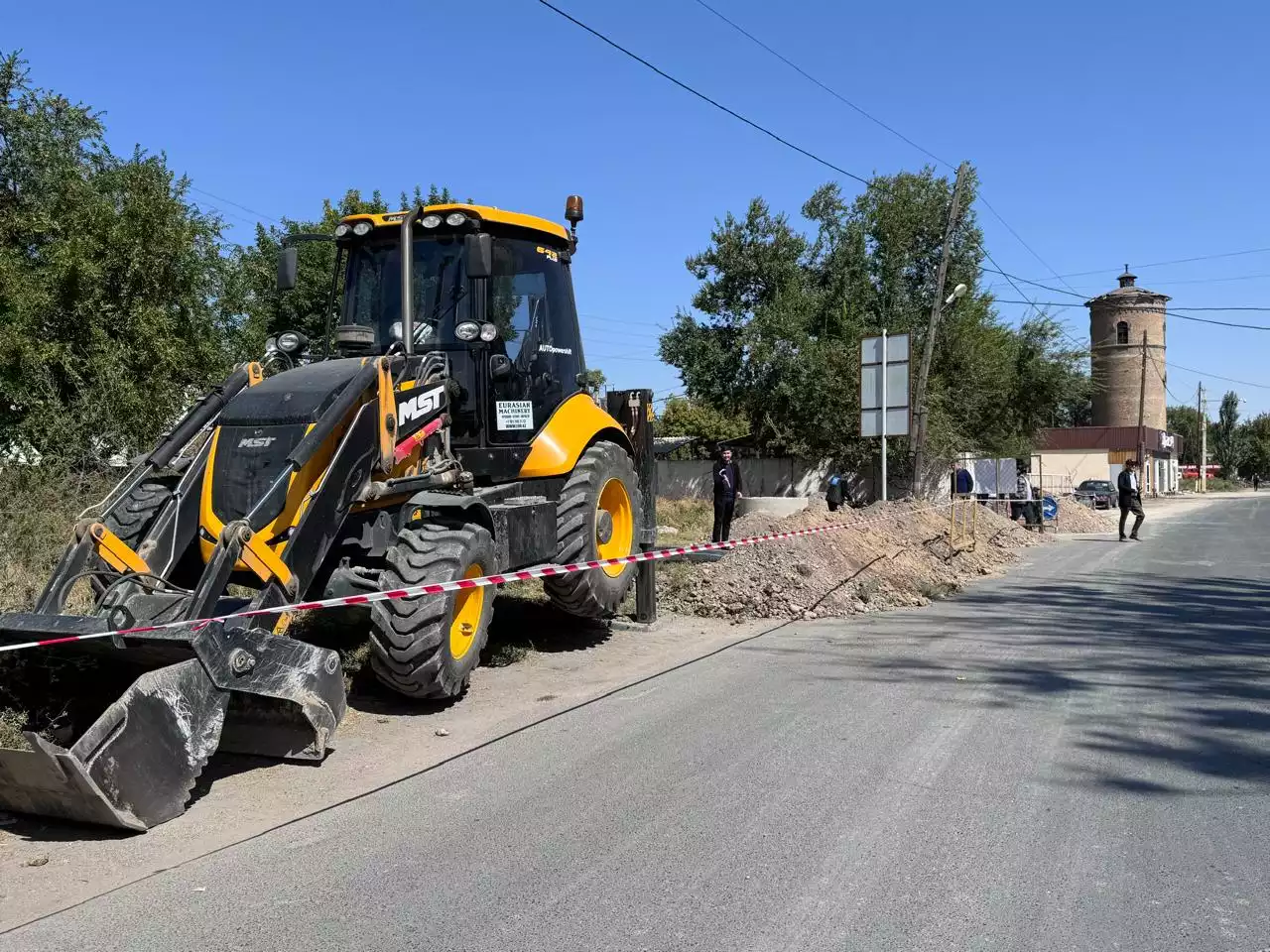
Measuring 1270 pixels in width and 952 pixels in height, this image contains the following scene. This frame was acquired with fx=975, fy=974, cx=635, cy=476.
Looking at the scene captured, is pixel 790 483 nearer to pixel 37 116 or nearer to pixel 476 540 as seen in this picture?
pixel 37 116

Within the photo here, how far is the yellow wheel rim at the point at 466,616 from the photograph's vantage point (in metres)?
6.41

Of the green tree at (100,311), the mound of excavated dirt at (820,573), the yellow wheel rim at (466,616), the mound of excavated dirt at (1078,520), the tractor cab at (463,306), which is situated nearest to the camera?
the yellow wheel rim at (466,616)

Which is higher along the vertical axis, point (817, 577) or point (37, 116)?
point (37, 116)

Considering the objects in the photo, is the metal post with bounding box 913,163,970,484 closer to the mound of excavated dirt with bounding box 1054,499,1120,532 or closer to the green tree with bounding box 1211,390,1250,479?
the mound of excavated dirt with bounding box 1054,499,1120,532

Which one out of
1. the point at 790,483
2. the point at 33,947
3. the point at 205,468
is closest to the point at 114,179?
the point at 205,468

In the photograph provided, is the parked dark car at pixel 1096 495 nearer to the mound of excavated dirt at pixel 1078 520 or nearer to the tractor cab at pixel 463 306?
the mound of excavated dirt at pixel 1078 520

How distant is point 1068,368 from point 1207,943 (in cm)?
3307

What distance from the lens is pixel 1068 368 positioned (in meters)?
33.4

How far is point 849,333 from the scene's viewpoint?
3186 cm

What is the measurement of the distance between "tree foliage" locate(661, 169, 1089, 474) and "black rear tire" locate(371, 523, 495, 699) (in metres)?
24.5

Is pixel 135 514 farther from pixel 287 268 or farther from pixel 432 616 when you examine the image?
pixel 287 268

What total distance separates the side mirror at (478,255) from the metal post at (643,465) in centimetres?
337

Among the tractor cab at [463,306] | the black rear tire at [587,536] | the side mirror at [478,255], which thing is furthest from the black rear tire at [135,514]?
the black rear tire at [587,536]

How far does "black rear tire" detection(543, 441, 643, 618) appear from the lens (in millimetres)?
7926
